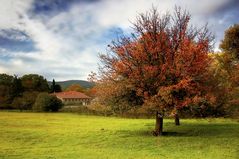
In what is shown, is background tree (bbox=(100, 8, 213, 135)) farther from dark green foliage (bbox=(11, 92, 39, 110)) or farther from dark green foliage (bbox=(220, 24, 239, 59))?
dark green foliage (bbox=(11, 92, 39, 110))

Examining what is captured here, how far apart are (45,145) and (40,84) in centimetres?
11108

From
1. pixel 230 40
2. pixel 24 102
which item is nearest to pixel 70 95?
pixel 24 102

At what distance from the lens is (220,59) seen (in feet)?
173

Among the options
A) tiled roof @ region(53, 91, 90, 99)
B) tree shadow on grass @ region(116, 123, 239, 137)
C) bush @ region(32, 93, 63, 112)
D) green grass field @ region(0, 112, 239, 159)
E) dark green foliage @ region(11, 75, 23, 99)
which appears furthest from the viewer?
tiled roof @ region(53, 91, 90, 99)

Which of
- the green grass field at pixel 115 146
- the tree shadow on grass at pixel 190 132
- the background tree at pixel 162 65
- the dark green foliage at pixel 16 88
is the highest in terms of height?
the dark green foliage at pixel 16 88

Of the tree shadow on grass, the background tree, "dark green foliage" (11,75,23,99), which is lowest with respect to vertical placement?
the tree shadow on grass

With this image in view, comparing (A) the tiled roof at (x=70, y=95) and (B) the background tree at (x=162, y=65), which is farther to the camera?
(A) the tiled roof at (x=70, y=95)

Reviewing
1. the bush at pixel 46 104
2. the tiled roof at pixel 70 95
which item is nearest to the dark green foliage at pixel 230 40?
the bush at pixel 46 104

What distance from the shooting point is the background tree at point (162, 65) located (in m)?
32.2

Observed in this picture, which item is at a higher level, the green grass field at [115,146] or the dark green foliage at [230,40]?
the dark green foliage at [230,40]

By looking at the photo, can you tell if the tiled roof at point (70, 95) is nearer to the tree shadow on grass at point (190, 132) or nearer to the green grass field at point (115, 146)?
the tree shadow on grass at point (190, 132)

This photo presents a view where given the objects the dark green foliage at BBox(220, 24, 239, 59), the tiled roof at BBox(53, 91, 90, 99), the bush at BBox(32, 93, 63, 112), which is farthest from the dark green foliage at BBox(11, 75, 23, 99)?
the dark green foliage at BBox(220, 24, 239, 59)

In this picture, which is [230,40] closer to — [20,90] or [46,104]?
[46,104]

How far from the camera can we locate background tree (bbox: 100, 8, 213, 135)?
3216 cm
